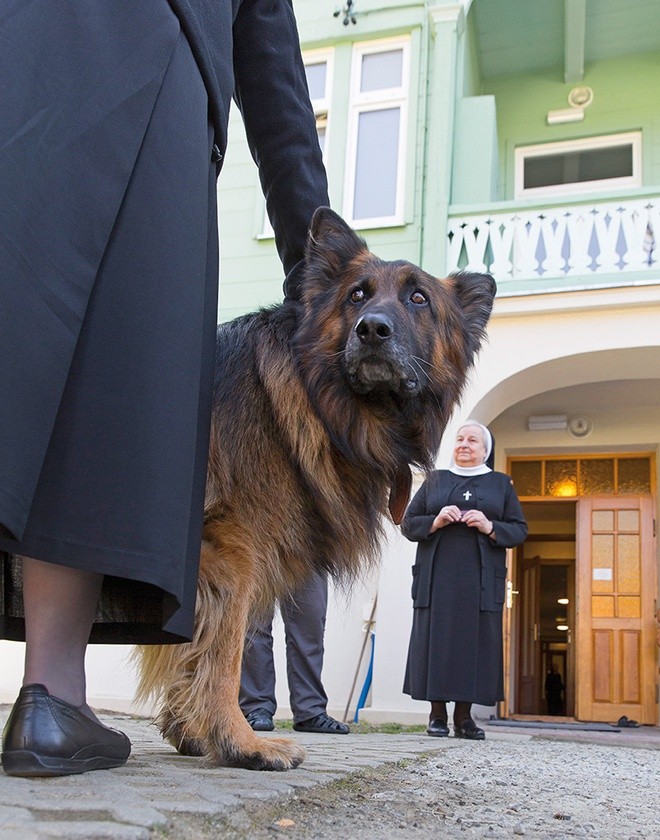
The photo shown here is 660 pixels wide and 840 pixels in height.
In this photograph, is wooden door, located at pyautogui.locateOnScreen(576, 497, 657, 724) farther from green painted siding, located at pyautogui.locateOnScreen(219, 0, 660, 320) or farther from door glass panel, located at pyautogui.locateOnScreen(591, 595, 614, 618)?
green painted siding, located at pyautogui.locateOnScreen(219, 0, 660, 320)

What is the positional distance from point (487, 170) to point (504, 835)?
31.4 feet

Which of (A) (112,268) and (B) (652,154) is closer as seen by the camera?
(A) (112,268)

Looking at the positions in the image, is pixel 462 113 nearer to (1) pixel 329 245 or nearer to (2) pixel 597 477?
(2) pixel 597 477

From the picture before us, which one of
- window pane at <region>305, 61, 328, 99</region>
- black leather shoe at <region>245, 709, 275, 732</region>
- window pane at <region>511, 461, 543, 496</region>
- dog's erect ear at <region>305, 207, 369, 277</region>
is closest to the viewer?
dog's erect ear at <region>305, 207, 369, 277</region>

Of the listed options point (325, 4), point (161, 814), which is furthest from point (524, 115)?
point (161, 814)

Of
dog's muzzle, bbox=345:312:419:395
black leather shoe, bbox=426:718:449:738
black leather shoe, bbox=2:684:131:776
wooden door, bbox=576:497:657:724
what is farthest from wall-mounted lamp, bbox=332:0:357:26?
black leather shoe, bbox=2:684:131:776

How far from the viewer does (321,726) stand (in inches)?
207

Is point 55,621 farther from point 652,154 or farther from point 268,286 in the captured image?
point 652,154

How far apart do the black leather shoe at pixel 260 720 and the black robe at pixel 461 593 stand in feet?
3.38

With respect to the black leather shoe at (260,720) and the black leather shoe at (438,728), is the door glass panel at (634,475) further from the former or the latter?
the black leather shoe at (260,720)

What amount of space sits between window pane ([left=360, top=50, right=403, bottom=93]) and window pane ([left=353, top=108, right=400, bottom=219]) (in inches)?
A: 13.9

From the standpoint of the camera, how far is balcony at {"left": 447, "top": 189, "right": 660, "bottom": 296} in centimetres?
915

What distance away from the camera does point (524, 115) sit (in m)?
12.3

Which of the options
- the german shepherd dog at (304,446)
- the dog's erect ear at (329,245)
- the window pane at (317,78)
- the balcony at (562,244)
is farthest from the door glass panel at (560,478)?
the dog's erect ear at (329,245)
